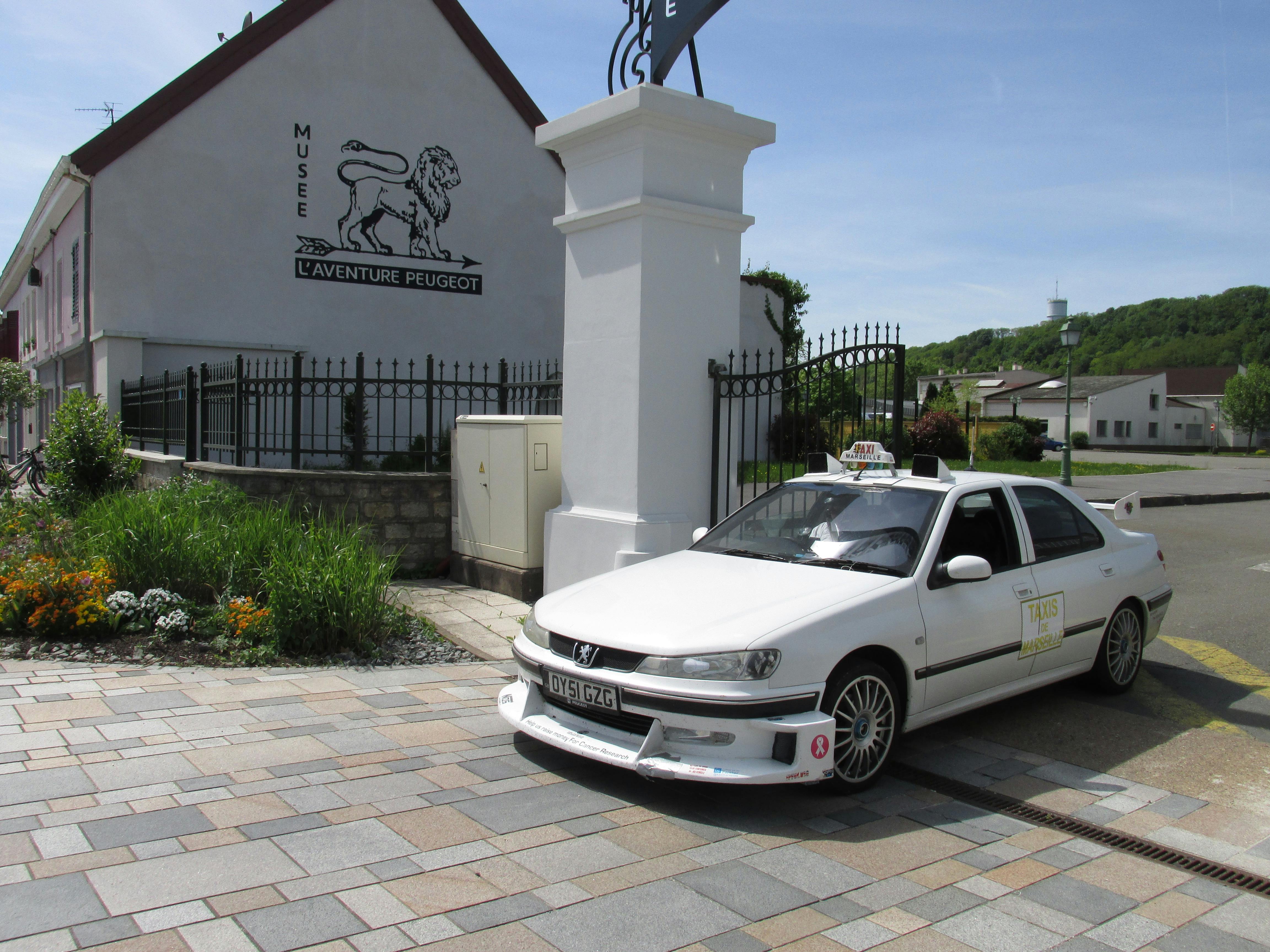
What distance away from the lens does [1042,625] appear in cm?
547

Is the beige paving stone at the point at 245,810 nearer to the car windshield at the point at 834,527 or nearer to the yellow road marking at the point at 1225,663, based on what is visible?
the car windshield at the point at 834,527

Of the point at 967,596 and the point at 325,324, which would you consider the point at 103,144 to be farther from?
the point at 967,596

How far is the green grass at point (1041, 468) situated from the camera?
18.6 meters

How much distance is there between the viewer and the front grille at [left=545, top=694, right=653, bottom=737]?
14.2ft

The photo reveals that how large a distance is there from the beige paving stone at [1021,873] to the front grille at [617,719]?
4.93 feet

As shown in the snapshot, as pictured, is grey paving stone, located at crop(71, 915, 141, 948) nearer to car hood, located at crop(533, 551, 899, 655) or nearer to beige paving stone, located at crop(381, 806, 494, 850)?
beige paving stone, located at crop(381, 806, 494, 850)

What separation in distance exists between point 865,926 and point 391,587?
683 centimetres

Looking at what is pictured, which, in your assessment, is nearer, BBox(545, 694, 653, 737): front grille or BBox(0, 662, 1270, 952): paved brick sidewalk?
BBox(0, 662, 1270, 952): paved brick sidewalk

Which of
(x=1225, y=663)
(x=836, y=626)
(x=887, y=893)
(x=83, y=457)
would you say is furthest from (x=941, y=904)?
(x=83, y=457)

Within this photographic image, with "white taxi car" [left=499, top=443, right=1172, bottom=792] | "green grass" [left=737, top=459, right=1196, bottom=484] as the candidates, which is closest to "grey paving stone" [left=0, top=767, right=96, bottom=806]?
"white taxi car" [left=499, top=443, right=1172, bottom=792]


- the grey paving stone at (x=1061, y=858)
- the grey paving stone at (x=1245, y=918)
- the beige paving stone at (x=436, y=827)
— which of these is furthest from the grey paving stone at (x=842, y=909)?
the beige paving stone at (x=436, y=827)

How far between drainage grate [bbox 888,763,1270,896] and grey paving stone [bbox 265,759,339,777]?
9.17 ft

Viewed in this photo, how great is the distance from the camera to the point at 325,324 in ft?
54.7

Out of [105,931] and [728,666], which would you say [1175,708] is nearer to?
[728,666]
